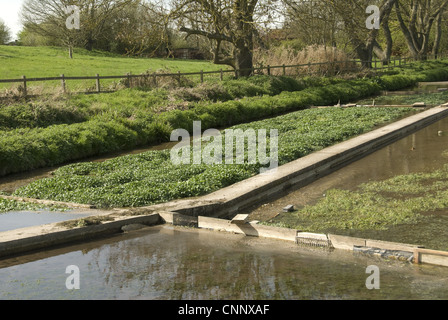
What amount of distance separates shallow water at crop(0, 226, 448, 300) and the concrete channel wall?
0.21 meters

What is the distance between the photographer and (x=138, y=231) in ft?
27.2

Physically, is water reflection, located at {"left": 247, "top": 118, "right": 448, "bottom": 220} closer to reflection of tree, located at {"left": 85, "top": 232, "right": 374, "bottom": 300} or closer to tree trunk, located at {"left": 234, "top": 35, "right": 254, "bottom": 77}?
reflection of tree, located at {"left": 85, "top": 232, "right": 374, "bottom": 300}

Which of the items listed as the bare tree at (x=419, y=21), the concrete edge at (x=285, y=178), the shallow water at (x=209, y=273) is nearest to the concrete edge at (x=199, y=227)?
the shallow water at (x=209, y=273)

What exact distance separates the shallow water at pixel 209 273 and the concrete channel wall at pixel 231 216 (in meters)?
0.21

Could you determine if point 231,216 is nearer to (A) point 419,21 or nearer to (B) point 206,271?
(B) point 206,271

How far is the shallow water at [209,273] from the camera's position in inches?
221

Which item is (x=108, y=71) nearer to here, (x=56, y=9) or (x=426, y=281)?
(x=56, y=9)

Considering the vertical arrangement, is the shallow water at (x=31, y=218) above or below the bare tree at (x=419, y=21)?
below

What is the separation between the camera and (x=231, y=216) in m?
9.54

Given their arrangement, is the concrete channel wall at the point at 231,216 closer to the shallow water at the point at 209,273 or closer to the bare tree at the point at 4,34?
the shallow water at the point at 209,273

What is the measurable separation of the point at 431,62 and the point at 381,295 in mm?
50084

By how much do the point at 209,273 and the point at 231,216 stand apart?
3281mm

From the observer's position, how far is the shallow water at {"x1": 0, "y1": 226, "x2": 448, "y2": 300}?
5625 mm

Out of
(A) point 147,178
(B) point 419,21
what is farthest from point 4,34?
(A) point 147,178
